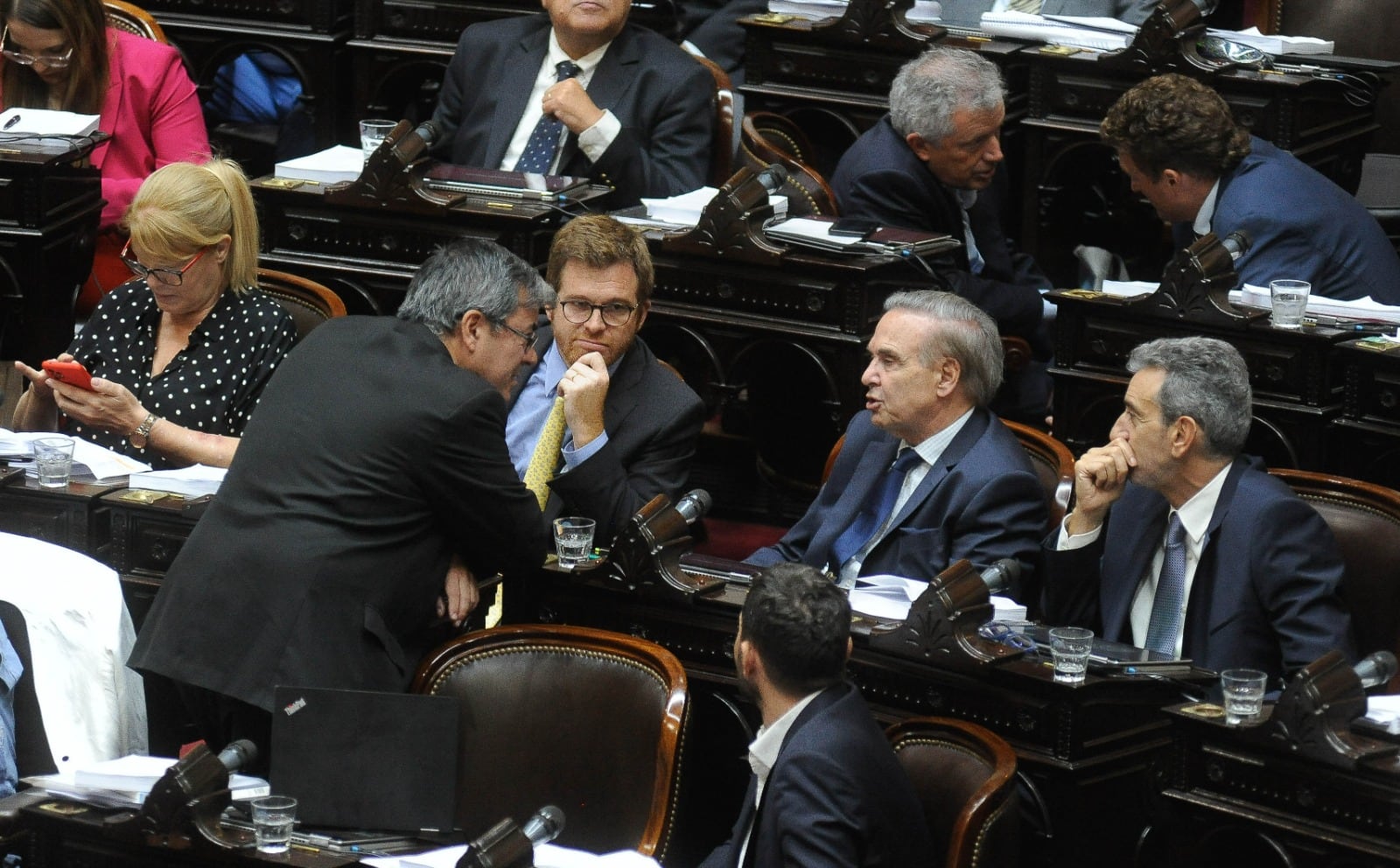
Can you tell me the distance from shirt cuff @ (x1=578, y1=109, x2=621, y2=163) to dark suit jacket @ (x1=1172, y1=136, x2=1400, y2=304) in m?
1.42

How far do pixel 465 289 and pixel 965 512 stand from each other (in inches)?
37.6

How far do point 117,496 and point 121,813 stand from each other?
100cm

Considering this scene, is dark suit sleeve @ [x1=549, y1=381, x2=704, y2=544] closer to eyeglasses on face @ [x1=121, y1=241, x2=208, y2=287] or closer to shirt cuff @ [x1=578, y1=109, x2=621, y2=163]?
eyeglasses on face @ [x1=121, y1=241, x2=208, y2=287]

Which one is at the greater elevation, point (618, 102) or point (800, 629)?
point (618, 102)

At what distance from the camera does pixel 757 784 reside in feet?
9.88

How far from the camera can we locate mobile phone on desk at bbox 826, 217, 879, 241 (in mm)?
4711

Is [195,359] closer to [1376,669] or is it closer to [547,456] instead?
[547,456]

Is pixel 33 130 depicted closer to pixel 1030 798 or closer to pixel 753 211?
pixel 753 211

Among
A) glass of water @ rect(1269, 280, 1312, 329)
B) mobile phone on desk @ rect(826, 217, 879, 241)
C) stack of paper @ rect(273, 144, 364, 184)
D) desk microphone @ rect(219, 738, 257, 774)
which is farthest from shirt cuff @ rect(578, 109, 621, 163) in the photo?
desk microphone @ rect(219, 738, 257, 774)

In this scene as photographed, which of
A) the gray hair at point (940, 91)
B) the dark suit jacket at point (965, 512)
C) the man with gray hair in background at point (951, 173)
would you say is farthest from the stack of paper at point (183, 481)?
the gray hair at point (940, 91)

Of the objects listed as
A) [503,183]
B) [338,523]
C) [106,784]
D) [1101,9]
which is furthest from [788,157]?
[106,784]

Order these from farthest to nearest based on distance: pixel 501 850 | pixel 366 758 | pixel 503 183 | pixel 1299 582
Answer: pixel 503 183 → pixel 1299 582 → pixel 366 758 → pixel 501 850

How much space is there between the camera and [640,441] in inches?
159

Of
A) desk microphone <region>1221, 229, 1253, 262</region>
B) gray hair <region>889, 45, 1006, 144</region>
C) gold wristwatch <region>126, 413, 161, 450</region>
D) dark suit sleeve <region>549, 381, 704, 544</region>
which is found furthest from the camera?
gray hair <region>889, 45, 1006, 144</region>
